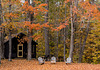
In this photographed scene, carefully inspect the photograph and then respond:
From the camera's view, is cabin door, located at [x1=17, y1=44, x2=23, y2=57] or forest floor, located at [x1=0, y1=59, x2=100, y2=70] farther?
cabin door, located at [x1=17, y1=44, x2=23, y2=57]

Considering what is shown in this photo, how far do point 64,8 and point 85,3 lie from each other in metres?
16.0

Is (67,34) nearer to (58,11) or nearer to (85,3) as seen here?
(58,11)

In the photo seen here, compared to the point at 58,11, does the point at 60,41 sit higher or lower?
lower

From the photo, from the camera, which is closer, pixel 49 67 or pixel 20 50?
pixel 49 67

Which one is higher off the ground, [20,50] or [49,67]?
[49,67]

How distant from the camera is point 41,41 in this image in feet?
135

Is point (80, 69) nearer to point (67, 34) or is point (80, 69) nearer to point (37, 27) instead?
point (37, 27)

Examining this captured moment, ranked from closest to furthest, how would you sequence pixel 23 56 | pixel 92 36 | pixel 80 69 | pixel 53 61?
1. pixel 80 69
2. pixel 53 61
3. pixel 23 56
4. pixel 92 36

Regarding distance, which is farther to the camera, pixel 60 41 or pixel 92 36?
pixel 60 41

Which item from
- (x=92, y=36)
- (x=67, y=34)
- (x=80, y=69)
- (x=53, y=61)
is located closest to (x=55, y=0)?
(x=67, y=34)

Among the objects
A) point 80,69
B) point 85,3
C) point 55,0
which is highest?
point 55,0

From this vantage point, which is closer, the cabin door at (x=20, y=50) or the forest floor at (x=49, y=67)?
the forest floor at (x=49, y=67)

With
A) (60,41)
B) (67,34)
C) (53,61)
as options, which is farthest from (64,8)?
(53,61)

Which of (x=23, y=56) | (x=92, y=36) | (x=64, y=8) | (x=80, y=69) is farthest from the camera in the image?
(x=64, y=8)
